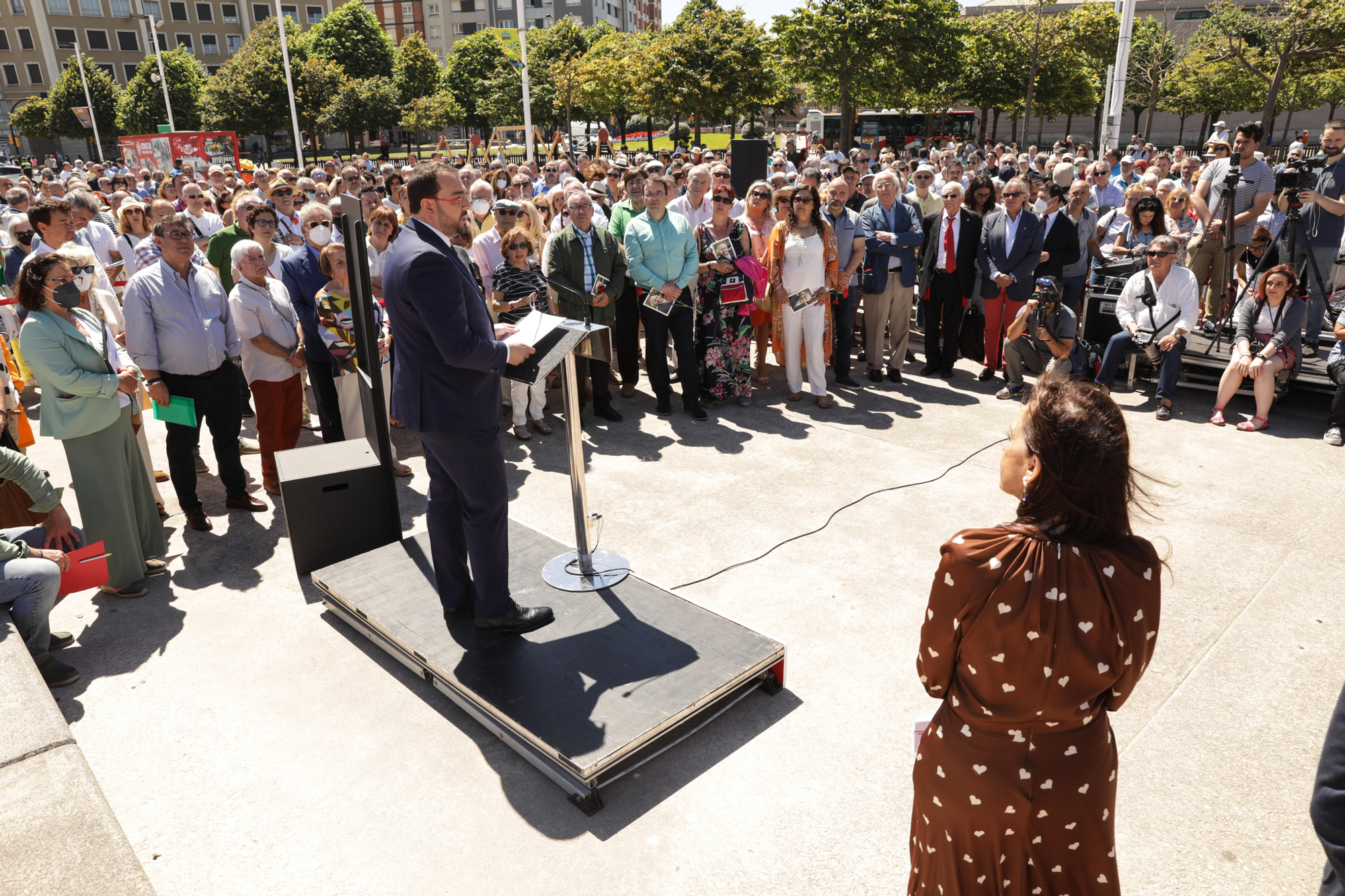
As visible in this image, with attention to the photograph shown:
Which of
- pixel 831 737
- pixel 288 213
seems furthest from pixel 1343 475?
pixel 288 213

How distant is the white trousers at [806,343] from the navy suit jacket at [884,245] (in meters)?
0.82

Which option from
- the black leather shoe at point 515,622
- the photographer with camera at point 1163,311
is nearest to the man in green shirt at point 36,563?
the black leather shoe at point 515,622

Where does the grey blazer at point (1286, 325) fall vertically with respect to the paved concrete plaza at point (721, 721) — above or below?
above

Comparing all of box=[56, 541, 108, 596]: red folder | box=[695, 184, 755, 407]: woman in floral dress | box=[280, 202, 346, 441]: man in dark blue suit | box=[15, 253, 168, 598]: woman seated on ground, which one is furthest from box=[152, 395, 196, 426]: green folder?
box=[695, 184, 755, 407]: woman in floral dress

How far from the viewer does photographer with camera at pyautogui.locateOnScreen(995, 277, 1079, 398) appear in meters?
7.40

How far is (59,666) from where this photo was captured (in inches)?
152

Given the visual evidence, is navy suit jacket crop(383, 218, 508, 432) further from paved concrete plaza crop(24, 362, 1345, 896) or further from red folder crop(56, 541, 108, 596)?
red folder crop(56, 541, 108, 596)

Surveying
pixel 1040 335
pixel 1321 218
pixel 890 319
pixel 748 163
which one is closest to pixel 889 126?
pixel 748 163

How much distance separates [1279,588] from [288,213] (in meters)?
9.09

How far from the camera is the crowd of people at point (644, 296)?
4.69 m

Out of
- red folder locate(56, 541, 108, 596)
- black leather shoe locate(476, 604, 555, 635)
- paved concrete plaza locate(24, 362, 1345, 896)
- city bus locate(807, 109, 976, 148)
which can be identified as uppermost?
city bus locate(807, 109, 976, 148)

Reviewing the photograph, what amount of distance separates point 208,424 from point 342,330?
103 cm

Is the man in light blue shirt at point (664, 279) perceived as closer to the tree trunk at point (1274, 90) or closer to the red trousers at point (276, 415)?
the red trousers at point (276, 415)

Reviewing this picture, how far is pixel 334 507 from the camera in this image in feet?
15.7
